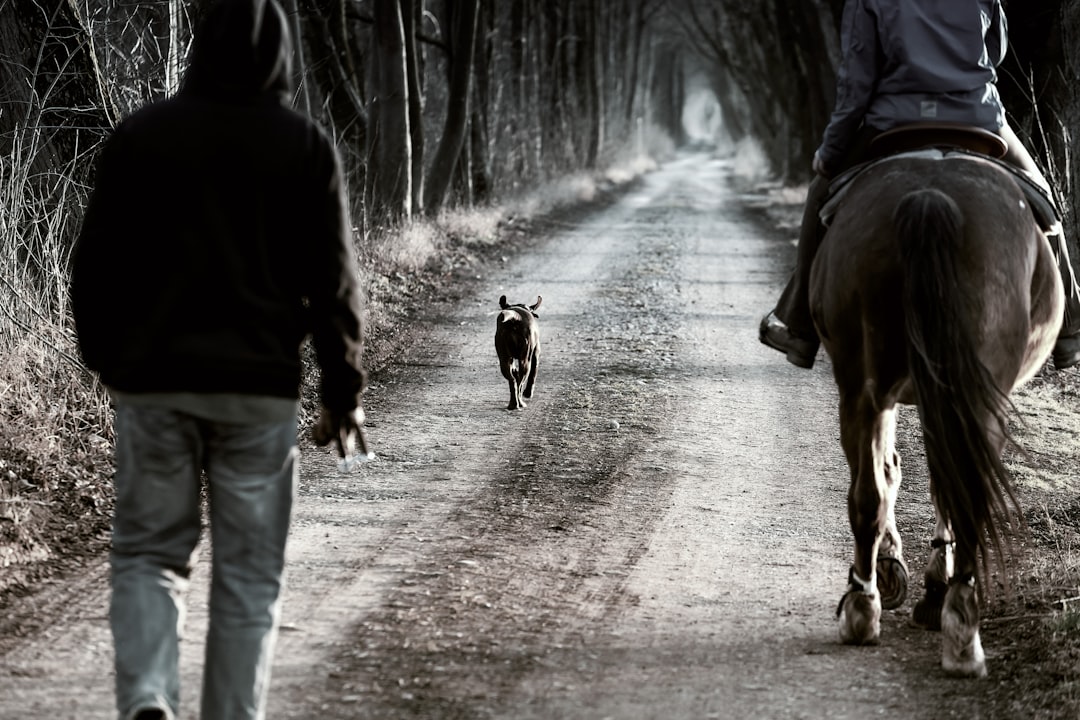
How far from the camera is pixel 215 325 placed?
11.1 feet

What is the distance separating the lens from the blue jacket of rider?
543cm

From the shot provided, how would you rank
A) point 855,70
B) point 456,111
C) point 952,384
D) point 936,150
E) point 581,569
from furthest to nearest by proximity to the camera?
point 456,111 → point 581,569 → point 855,70 → point 936,150 → point 952,384

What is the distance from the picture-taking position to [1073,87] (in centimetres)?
971

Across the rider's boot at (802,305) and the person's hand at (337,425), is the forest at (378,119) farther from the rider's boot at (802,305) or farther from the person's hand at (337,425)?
the rider's boot at (802,305)

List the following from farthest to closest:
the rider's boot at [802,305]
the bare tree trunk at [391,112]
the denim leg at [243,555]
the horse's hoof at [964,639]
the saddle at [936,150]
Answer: the bare tree trunk at [391,112] → the rider's boot at [802,305] → the saddle at [936,150] → the horse's hoof at [964,639] → the denim leg at [243,555]

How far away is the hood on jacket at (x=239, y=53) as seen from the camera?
3326 mm

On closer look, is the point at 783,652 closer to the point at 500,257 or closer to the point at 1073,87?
the point at 1073,87

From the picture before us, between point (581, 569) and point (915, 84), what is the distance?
8.01 feet

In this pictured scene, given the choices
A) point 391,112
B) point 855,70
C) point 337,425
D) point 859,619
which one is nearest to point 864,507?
point 859,619

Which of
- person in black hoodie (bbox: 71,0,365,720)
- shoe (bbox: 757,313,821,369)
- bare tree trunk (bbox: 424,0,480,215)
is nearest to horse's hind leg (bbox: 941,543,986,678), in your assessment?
shoe (bbox: 757,313,821,369)

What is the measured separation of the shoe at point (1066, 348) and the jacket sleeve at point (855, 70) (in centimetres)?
129

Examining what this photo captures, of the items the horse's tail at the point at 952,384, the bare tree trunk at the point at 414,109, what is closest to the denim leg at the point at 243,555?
the horse's tail at the point at 952,384

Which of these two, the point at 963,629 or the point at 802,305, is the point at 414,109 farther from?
the point at 963,629

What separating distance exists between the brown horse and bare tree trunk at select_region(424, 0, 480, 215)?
50.4ft
